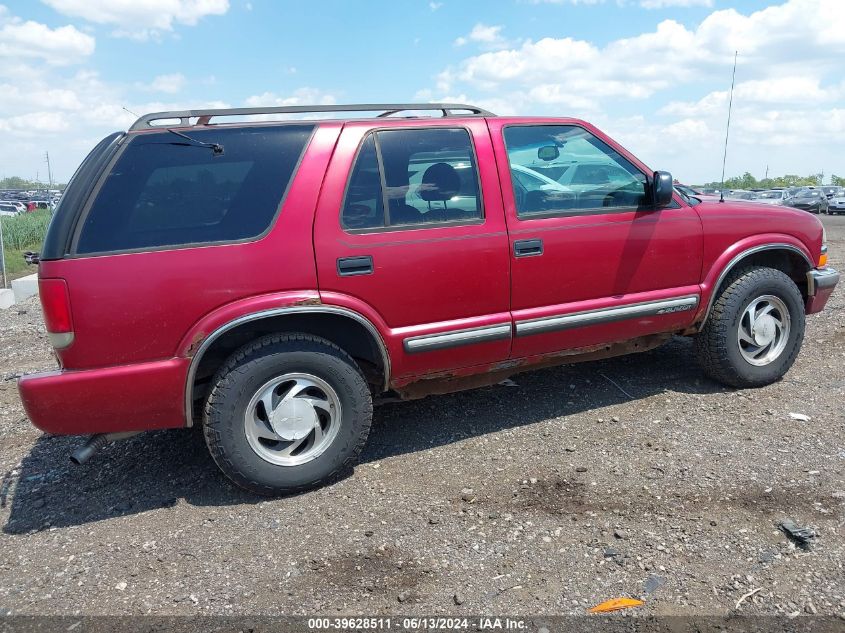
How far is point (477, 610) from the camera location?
2619 mm

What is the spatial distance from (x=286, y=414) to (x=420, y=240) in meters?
1.17

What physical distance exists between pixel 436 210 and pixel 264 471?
1684mm

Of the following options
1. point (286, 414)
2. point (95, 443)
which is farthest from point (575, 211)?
point (95, 443)

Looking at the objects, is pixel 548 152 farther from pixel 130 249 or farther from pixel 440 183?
pixel 130 249

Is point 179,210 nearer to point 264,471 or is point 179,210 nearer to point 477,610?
point 264,471

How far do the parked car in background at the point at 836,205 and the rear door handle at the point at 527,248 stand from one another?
33314 mm

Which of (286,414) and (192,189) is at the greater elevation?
(192,189)

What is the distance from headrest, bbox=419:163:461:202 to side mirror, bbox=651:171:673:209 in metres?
1.31

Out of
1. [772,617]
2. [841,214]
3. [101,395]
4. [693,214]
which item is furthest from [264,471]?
[841,214]

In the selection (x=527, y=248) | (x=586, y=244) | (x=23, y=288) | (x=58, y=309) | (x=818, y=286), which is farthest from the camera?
(x=23, y=288)

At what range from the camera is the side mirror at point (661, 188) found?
13.8 feet

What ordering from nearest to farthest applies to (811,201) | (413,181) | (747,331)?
(413,181) → (747,331) → (811,201)

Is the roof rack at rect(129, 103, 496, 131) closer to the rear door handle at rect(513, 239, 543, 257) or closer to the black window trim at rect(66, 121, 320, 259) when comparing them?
the black window trim at rect(66, 121, 320, 259)

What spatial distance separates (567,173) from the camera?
4.23 metres
